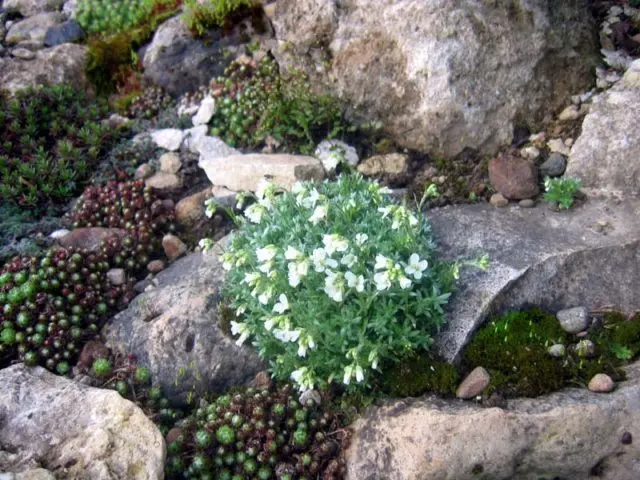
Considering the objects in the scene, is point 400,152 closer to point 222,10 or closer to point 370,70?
point 370,70

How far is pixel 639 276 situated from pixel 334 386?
216 cm

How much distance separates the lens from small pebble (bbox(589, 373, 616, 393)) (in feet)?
12.8

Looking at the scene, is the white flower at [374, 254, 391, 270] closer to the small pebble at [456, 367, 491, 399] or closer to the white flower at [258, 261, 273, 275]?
the white flower at [258, 261, 273, 275]

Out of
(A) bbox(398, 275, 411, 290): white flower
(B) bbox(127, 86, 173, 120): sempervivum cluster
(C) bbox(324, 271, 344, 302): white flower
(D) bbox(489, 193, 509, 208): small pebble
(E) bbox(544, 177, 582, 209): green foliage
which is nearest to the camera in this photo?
(A) bbox(398, 275, 411, 290): white flower

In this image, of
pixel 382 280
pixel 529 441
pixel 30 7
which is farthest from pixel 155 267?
pixel 30 7

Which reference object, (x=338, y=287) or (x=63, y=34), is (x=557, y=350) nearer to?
(x=338, y=287)

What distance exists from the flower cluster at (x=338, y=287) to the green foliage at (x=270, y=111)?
157 cm

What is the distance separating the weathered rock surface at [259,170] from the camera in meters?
5.63

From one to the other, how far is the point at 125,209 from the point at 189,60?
7.06 ft

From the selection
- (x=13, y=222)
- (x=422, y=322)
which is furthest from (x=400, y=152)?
(x=13, y=222)

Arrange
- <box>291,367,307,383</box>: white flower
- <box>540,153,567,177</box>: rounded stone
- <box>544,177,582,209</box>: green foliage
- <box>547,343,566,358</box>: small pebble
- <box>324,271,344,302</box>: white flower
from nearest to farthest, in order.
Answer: <box>324,271,344,302</box>: white flower
<box>291,367,307,383</box>: white flower
<box>547,343,566,358</box>: small pebble
<box>544,177,582,209</box>: green foliage
<box>540,153,567,177</box>: rounded stone

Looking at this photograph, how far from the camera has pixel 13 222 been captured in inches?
231

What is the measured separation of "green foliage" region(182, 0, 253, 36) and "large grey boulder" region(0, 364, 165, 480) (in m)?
4.29

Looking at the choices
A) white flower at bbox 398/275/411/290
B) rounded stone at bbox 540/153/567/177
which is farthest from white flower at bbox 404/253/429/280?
rounded stone at bbox 540/153/567/177
